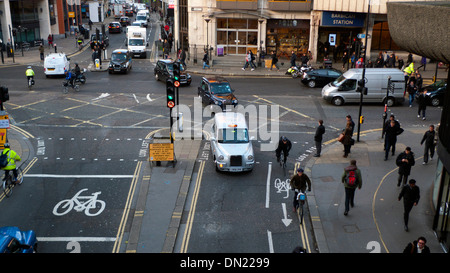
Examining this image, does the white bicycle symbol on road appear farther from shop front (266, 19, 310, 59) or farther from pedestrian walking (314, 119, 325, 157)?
shop front (266, 19, 310, 59)

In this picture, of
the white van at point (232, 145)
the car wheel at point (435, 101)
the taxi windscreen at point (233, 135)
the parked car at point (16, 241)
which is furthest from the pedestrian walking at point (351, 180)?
the car wheel at point (435, 101)

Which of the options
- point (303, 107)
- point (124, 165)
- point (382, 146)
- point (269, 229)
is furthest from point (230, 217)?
point (303, 107)

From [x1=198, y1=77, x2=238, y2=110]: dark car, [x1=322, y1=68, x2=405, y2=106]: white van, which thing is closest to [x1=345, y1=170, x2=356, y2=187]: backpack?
[x1=198, y1=77, x2=238, y2=110]: dark car

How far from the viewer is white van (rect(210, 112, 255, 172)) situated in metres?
17.7

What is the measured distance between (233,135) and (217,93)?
9224 mm

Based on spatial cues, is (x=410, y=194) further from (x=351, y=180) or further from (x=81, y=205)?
(x=81, y=205)

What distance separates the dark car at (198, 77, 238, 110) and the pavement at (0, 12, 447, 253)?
5.49m

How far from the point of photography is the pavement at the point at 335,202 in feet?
42.8

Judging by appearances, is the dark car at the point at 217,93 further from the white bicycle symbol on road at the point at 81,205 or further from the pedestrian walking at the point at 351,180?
the pedestrian walking at the point at 351,180

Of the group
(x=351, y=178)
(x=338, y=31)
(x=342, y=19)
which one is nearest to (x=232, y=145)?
(x=351, y=178)
